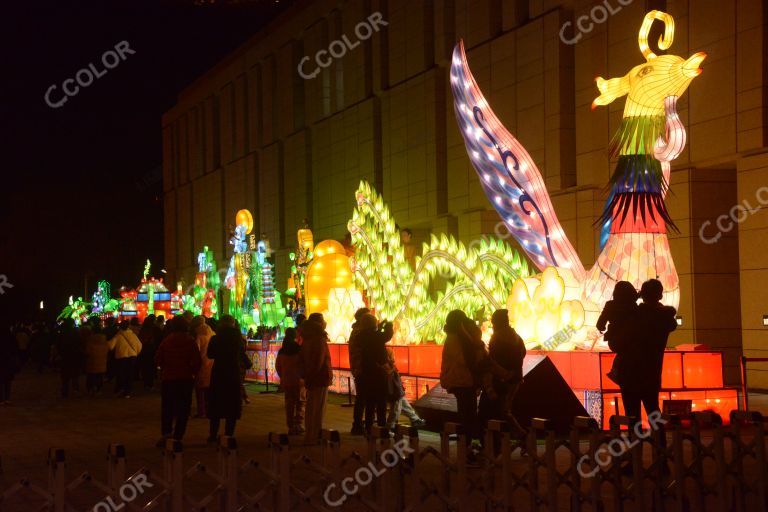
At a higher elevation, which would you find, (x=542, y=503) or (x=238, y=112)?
(x=238, y=112)

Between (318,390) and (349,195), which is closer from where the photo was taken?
(318,390)

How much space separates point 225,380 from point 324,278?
12000 mm

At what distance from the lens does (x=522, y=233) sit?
1733 centimetres

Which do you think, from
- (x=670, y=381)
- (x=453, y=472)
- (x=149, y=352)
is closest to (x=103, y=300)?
(x=149, y=352)

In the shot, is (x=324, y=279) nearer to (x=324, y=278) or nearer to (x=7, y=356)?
(x=324, y=278)

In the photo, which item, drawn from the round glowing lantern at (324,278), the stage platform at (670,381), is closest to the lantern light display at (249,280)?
the round glowing lantern at (324,278)

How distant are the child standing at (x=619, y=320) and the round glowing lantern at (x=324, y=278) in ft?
50.2

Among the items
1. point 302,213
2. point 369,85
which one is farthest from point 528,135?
point 302,213

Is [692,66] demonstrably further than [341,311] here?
No

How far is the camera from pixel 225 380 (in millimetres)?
13352

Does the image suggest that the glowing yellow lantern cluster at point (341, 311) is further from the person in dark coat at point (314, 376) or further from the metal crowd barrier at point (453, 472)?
the metal crowd barrier at point (453, 472)

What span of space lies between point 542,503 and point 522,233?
9594 millimetres

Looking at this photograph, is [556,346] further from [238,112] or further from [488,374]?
[238,112]

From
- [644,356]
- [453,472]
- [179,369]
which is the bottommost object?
[453,472]
